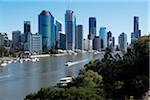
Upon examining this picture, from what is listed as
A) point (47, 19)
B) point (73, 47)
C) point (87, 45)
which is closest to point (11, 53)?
point (47, 19)

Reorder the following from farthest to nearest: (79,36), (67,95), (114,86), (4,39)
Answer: (79,36) → (4,39) → (114,86) → (67,95)

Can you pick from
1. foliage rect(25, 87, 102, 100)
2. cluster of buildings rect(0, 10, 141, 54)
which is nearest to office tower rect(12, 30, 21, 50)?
cluster of buildings rect(0, 10, 141, 54)

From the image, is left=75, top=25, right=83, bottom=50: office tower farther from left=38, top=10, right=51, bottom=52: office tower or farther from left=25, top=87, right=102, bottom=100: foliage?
left=25, top=87, right=102, bottom=100: foliage

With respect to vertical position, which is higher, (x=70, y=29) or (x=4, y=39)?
(x=70, y=29)

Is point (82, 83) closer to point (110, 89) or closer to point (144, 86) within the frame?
point (110, 89)

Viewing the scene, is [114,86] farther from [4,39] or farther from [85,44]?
[85,44]

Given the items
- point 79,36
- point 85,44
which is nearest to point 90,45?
point 85,44
